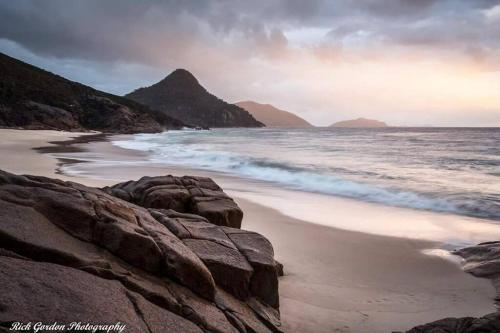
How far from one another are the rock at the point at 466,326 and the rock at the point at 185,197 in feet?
11.7

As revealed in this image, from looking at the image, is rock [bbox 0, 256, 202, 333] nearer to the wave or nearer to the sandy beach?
the sandy beach

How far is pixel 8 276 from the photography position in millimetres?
2713

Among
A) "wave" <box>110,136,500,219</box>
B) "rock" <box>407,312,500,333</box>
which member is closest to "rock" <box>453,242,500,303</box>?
"rock" <box>407,312,500,333</box>

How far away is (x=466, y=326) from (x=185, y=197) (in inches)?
194

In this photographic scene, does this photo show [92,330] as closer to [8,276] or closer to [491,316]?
[8,276]

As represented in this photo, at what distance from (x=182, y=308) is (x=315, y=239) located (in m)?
4.55

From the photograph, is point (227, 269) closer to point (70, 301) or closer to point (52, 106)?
point (70, 301)

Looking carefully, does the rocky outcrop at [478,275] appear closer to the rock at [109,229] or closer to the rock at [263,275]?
the rock at [263,275]

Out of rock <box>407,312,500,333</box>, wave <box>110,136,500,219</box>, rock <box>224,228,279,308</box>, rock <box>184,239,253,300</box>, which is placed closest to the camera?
rock <box>407,312,500,333</box>

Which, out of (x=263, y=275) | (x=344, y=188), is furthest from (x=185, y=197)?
(x=344, y=188)

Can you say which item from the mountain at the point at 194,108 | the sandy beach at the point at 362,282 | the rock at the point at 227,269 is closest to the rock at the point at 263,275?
the rock at the point at 227,269

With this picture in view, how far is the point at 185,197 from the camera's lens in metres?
7.31

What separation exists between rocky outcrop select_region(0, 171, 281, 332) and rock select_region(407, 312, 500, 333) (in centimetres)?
155

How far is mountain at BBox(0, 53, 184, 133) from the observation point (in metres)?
56.7
